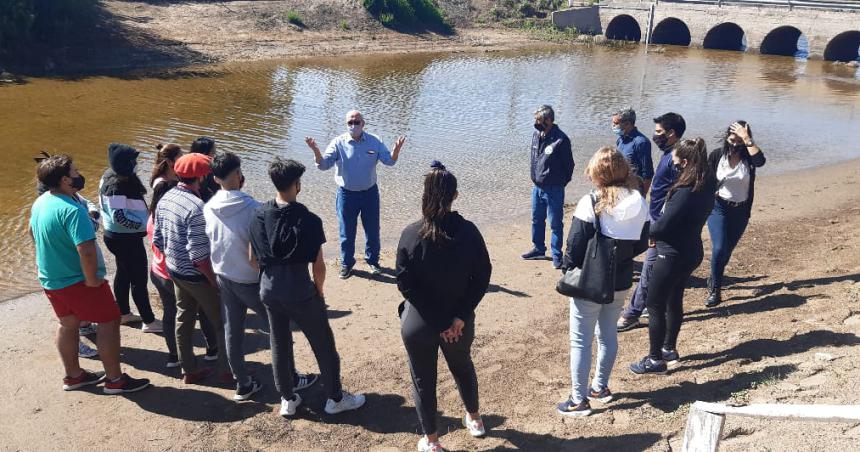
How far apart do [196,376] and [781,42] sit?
40.1 m

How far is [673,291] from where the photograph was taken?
17.0 ft

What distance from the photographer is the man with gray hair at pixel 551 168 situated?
292 inches

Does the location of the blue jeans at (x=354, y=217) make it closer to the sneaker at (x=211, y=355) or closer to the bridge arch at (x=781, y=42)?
the sneaker at (x=211, y=355)

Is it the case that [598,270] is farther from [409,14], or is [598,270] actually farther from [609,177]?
[409,14]

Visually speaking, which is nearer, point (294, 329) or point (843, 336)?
point (843, 336)

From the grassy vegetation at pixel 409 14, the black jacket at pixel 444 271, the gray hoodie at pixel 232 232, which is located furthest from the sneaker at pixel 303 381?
the grassy vegetation at pixel 409 14

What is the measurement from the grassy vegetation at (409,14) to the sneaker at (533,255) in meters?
29.7

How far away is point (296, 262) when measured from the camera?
4332 millimetres

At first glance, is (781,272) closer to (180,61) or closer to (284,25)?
(180,61)

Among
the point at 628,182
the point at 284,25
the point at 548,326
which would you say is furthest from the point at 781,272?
the point at 284,25

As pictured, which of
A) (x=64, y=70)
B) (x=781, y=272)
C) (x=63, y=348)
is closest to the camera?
(x=63, y=348)

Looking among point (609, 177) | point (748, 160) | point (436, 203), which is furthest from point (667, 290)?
point (436, 203)

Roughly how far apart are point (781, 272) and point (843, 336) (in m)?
2.25

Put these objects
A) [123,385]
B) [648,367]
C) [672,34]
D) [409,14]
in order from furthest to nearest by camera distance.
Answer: [672,34], [409,14], [648,367], [123,385]
